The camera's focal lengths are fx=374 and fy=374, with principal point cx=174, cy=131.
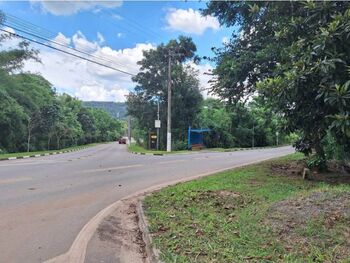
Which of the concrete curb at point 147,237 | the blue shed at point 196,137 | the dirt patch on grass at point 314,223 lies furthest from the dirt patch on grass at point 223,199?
the blue shed at point 196,137

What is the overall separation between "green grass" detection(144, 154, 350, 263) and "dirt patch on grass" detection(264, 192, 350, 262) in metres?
0.01

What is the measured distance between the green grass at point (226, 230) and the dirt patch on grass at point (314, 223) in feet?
0.04

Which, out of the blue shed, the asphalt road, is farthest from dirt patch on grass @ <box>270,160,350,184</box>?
the blue shed

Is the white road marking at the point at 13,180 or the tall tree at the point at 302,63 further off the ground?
→ the tall tree at the point at 302,63

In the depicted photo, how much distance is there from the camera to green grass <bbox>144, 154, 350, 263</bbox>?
4.51m

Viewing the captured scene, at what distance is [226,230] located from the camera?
5.56m

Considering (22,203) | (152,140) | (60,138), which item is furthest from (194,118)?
(22,203)

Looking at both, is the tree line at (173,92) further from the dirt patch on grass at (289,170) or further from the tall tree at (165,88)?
the dirt patch on grass at (289,170)

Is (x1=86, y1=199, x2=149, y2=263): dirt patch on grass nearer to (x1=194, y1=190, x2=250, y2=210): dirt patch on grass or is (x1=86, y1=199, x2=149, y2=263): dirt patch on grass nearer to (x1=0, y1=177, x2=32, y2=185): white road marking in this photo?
(x1=194, y1=190, x2=250, y2=210): dirt patch on grass

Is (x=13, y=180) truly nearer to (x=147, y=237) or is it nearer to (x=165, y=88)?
(x=147, y=237)

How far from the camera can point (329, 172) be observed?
12.9m

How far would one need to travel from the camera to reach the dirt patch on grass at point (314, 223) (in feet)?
15.1

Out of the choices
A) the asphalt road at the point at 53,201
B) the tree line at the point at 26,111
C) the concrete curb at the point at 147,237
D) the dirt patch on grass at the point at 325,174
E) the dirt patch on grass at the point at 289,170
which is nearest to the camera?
the concrete curb at the point at 147,237

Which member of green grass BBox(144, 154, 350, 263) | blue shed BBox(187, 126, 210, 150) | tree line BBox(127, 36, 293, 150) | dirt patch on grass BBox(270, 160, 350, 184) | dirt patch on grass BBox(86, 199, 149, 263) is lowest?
dirt patch on grass BBox(86, 199, 149, 263)
